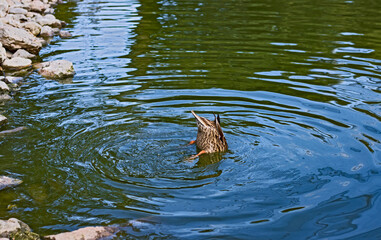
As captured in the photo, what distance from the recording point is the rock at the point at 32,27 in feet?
50.0

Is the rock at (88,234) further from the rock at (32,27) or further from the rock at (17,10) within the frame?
the rock at (17,10)

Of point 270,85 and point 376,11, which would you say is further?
point 376,11

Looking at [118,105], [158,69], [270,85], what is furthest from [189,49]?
[118,105]

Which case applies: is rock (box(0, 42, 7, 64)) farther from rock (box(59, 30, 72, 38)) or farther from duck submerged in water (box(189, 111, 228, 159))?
duck submerged in water (box(189, 111, 228, 159))

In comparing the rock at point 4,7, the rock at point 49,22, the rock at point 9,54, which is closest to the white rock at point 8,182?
the rock at point 9,54

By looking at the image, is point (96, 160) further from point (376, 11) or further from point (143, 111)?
point (376, 11)

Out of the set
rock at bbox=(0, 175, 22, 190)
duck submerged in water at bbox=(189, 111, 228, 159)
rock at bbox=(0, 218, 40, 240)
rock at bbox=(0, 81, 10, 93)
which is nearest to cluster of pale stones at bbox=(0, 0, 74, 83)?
rock at bbox=(0, 81, 10, 93)

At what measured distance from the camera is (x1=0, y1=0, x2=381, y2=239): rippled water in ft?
18.6

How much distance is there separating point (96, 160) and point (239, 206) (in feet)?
7.11

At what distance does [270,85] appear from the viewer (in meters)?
10.2

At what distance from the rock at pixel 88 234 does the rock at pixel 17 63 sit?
7735 mm

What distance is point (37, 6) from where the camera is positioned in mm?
18703

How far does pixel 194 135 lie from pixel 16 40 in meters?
7.06

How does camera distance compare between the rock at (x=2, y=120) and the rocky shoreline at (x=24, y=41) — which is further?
the rocky shoreline at (x=24, y=41)
